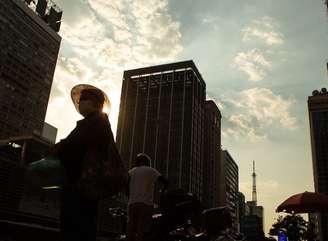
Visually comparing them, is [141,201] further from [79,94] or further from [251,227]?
[251,227]

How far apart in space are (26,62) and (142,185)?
113508mm

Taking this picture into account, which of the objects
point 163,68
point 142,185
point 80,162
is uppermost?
point 163,68

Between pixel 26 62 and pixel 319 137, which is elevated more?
pixel 26 62

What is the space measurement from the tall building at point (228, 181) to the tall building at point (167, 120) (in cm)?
2755

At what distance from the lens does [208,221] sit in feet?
21.5

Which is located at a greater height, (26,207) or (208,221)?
(26,207)

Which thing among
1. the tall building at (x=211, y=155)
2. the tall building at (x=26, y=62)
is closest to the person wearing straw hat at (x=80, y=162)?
the tall building at (x=26, y=62)

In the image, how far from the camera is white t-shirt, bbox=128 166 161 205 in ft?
21.4

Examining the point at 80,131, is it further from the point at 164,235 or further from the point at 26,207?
the point at 26,207

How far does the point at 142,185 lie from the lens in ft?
21.5

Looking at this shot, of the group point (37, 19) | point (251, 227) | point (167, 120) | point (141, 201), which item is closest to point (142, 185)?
point (141, 201)

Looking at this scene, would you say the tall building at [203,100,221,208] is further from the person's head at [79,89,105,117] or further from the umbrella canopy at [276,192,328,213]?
the person's head at [79,89,105,117]

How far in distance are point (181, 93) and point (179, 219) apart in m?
123

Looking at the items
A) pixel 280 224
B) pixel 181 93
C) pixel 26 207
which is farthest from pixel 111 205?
pixel 181 93
